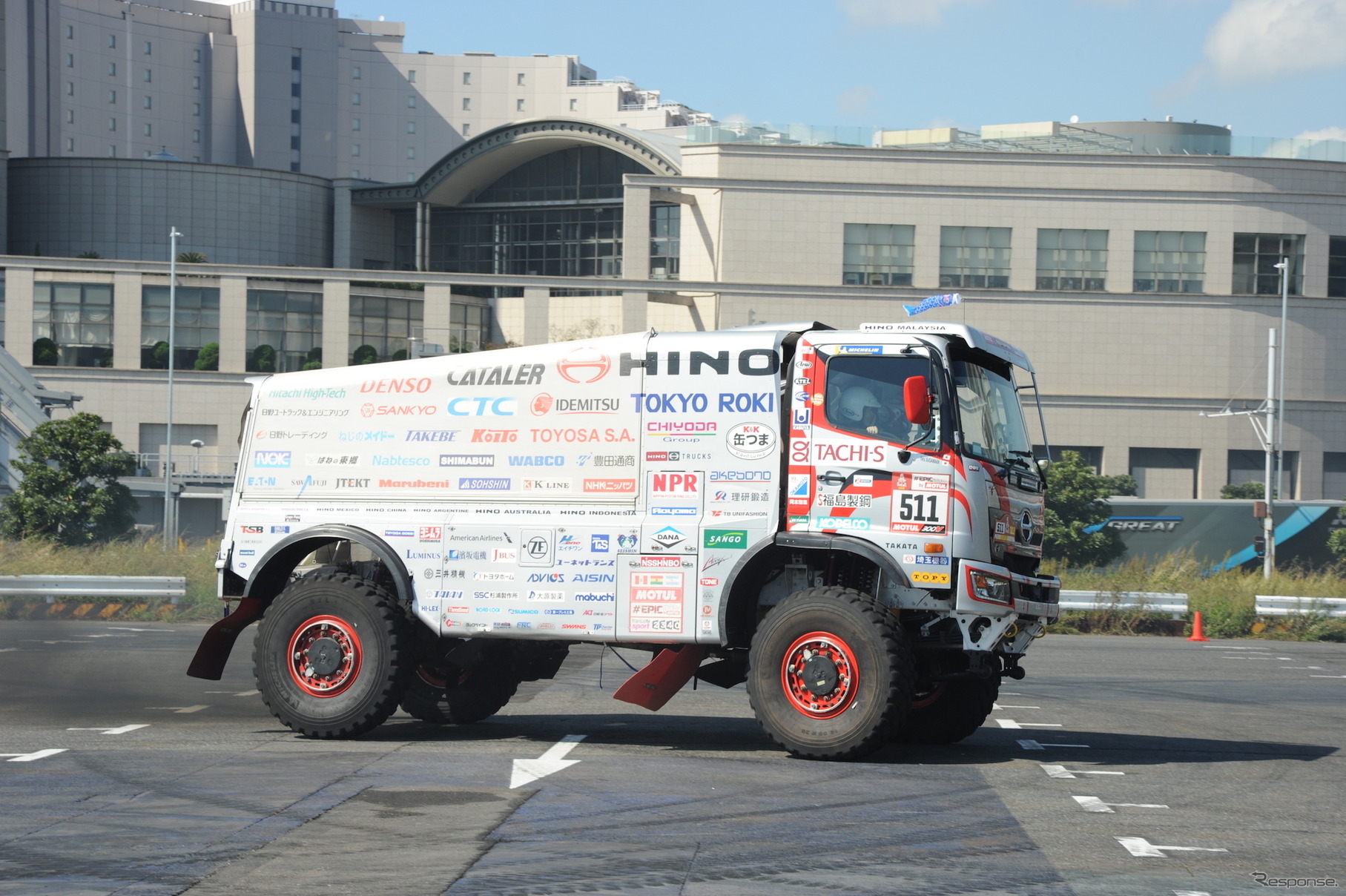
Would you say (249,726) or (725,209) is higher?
(725,209)

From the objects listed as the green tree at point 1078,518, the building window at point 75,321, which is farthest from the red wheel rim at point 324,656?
the building window at point 75,321

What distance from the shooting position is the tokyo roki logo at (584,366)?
37.3ft

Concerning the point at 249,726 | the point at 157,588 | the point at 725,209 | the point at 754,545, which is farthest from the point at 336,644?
the point at 725,209

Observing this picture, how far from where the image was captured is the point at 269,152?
132875 millimetres

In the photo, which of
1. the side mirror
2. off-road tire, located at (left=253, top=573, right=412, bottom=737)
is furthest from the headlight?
off-road tire, located at (left=253, top=573, right=412, bottom=737)

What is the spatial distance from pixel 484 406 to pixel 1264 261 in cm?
6277

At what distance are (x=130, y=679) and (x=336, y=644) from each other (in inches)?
208

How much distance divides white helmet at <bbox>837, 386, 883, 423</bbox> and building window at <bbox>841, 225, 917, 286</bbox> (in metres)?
56.9

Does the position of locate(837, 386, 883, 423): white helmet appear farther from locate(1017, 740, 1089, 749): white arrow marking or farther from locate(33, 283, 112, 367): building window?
locate(33, 283, 112, 367): building window

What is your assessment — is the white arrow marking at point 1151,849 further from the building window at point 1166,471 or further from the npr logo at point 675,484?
the building window at point 1166,471

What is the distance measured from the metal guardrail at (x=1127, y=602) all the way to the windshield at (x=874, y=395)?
1645cm

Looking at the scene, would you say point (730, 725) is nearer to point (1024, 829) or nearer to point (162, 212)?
point (1024, 829)

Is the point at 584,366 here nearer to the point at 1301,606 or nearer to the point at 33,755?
the point at 33,755

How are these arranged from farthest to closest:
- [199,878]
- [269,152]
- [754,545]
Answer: [269,152]
[754,545]
[199,878]
